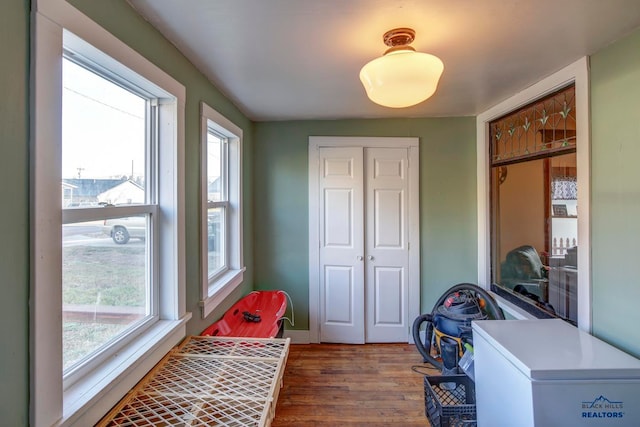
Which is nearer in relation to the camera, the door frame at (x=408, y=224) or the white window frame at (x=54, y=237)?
the white window frame at (x=54, y=237)

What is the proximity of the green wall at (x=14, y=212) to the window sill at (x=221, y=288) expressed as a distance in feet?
3.74

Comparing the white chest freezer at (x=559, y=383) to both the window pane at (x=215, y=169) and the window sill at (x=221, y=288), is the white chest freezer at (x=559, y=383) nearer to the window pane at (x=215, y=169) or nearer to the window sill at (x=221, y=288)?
the window sill at (x=221, y=288)

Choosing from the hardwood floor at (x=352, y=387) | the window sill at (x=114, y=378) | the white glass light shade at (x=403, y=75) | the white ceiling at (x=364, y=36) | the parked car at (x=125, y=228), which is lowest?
the hardwood floor at (x=352, y=387)

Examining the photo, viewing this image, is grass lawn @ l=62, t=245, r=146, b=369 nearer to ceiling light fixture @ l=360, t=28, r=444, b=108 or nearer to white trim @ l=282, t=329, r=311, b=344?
ceiling light fixture @ l=360, t=28, r=444, b=108

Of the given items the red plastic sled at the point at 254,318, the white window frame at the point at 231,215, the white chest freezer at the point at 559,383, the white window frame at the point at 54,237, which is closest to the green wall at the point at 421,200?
the red plastic sled at the point at 254,318

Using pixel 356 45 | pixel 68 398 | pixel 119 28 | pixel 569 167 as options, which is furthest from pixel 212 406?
pixel 569 167

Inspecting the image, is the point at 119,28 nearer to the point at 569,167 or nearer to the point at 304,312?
the point at 569,167

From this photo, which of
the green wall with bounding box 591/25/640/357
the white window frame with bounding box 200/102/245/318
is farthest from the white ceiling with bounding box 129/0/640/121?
the white window frame with bounding box 200/102/245/318

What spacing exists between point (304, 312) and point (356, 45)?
8.26 feet

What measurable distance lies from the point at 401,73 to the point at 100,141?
1254 millimetres

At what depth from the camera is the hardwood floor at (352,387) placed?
2.11m

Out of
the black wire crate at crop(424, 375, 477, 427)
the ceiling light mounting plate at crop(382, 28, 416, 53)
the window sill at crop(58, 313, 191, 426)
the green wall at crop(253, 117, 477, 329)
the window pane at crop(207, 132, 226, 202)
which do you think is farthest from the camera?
the green wall at crop(253, 117, 477, 329)

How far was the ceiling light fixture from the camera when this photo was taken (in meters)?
1.32

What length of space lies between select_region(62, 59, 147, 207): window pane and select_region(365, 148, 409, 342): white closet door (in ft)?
7.07
